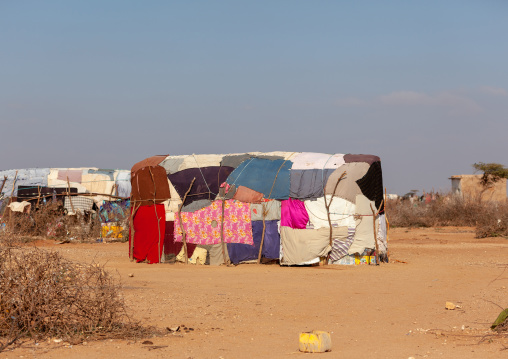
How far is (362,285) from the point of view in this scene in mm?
13211

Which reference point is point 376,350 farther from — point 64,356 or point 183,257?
point 183,257

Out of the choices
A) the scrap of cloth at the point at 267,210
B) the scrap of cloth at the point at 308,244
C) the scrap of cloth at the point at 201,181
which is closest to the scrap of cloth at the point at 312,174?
the scrap of cloth at the point at 267,210

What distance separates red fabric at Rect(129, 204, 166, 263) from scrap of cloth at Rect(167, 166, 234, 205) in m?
0.78

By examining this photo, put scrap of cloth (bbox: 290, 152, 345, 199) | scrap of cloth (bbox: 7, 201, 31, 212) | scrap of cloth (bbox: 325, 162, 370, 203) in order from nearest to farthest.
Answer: scrap of cloth (bbox: 325, 162, 370, 203)
scrap of cloth (bbox: 290, 152, 345, 199)
scrap of cloth (bbox: 7, 201, 31, 212)

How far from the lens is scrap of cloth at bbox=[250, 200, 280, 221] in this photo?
55.3 feet

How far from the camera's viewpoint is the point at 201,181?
688 inches

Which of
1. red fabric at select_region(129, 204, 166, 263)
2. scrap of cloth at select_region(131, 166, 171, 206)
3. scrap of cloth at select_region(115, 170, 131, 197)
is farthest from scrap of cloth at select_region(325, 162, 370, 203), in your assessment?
scrap of cloth at select_region(115, 170, 131, 197)

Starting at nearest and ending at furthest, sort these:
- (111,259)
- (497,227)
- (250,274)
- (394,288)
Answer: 1. (394,288)
2. (250,274)
3. (111,259)
4. (497,227)

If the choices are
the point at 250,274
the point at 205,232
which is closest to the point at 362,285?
the point at 250,274

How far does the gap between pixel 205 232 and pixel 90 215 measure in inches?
432

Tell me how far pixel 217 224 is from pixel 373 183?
3.92 metres

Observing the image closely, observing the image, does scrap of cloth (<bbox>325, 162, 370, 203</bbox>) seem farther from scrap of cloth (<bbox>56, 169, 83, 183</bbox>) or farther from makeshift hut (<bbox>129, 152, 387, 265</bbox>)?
scrap of cloth (<bbox>56, 169, 83, 183</bbox>)

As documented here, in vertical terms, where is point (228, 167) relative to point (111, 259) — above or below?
above

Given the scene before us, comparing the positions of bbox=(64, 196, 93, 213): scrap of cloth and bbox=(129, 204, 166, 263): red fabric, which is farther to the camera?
bbox=(64, 196, 93, 213): scrap of cloth
